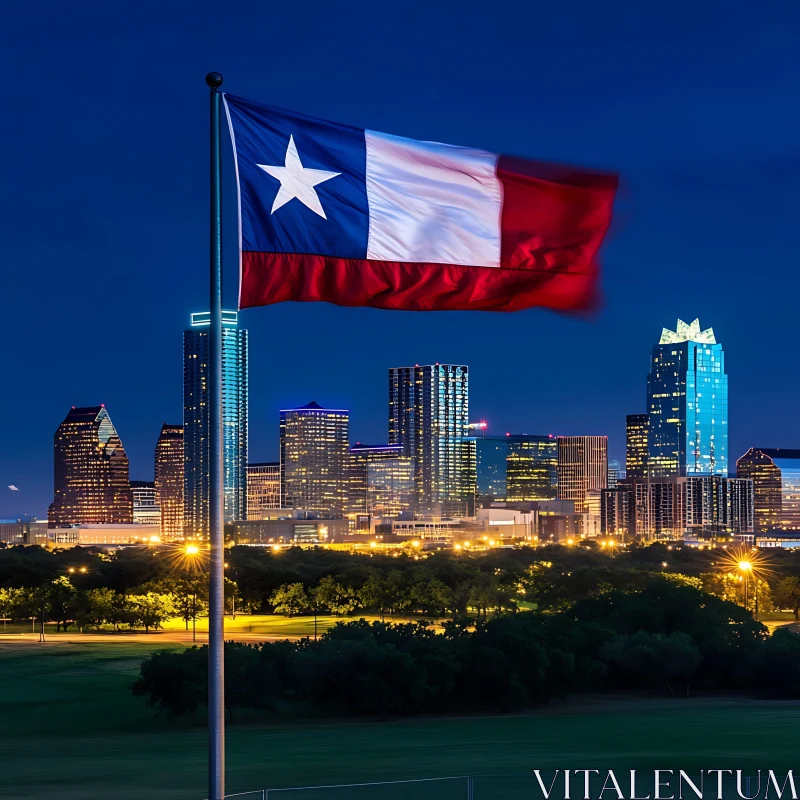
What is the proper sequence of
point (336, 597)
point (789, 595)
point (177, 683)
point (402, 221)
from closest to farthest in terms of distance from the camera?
point (402, 221)
point (177, 683)
point (789, 595)
point (336, 597)

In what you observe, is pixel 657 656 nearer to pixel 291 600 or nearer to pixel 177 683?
pixel 177 683

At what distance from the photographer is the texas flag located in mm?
17984

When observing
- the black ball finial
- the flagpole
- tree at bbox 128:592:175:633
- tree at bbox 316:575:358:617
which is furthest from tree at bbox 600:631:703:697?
tree at bbox 316:575:358:617

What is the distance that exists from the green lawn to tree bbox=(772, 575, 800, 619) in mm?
69633

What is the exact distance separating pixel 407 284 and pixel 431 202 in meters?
1.24

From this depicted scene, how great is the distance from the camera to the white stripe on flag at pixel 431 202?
19188 millimetres

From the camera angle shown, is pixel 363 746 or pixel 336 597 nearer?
pixel 363 746

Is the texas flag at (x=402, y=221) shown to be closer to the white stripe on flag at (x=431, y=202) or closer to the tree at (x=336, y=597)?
the white stripe on flag at (x=431, y=202)

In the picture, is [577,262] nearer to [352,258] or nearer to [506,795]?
[352,258]

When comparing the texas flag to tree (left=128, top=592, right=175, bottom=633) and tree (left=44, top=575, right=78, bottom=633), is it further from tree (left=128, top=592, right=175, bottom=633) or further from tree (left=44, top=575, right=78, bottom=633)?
tree (left=44, top=575, right=78, bottom=633)

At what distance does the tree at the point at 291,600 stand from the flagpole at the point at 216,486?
118405 mm

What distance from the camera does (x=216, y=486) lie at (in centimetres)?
1738

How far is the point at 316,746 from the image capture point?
5128cm

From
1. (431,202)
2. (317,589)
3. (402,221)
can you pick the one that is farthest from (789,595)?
(402,221)
